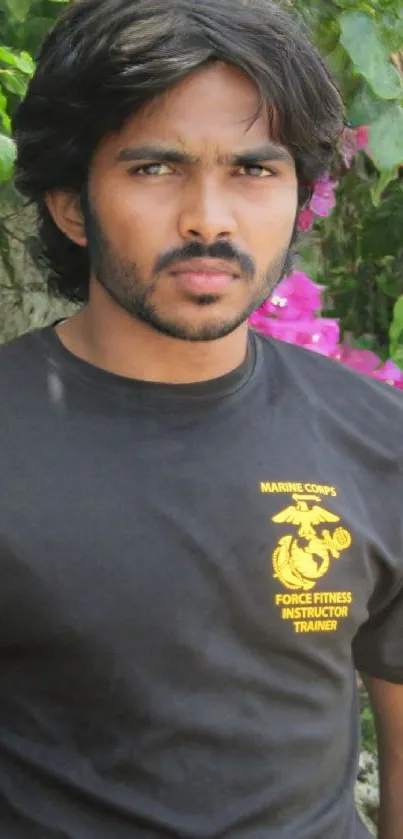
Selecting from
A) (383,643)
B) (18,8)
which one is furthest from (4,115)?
(383,643)

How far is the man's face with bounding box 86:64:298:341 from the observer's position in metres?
1.16

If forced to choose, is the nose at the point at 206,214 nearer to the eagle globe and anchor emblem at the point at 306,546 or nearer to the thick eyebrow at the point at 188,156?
the thick eyebrow at the point at 188,156

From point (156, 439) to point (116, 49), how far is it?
0.41 metres

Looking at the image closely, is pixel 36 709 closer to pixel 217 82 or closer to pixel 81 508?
pixel 81 508

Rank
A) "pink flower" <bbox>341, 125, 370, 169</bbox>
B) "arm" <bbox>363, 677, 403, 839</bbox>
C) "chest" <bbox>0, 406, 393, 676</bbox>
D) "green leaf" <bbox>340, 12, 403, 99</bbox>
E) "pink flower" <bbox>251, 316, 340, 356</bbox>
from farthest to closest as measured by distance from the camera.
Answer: "pink flower" <bbox>341, 125, 370, 169</bbox>, "pink flower" <bbox>251, 316, 340, 356</bbox>, "green leaf" <bbox>340, 12, 403, 99</bbox>, "arm" <bbox>363, 677, 403, 839</bbox>, "chest" <bbox>0, 406, 393, 676</bbox>

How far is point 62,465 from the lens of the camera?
1.17 metres

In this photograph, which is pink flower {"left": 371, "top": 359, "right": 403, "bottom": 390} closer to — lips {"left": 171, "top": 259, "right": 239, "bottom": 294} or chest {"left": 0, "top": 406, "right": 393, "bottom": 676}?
chest {"left": 0, "top": 406, "right": 393, "bottom": 676}

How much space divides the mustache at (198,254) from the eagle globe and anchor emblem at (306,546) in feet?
0.87

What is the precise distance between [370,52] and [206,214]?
64 cm

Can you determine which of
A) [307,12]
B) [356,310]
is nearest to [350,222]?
[356,310]

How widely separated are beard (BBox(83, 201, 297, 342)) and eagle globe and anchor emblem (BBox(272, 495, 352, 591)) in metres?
0.20

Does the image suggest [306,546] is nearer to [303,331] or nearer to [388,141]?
[303,331]

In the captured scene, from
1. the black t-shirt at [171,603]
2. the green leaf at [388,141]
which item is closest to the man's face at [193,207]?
the black t-shirt at [171,603]

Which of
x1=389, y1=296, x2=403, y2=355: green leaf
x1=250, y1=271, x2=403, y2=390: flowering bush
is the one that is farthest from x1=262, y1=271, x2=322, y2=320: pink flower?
x1=389, y1=296, x2=403, y2=355: green leaf
